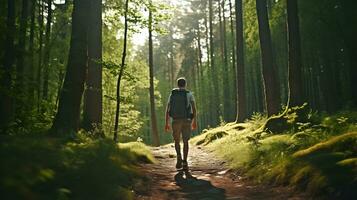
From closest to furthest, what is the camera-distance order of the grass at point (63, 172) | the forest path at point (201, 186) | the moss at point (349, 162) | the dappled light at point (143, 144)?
the grass at point (63, 172) < the dappled light at point (143, 144) < the moss at point (349, 162) < the forest path at point (201, 186)

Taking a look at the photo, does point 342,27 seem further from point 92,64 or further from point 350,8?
point 92,64

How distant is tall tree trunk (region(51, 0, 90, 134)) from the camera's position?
10.3m

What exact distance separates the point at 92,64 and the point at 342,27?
54.1 ft

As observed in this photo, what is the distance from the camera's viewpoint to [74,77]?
34.1 feet

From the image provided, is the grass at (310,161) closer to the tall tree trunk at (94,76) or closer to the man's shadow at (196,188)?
Result: the man's shadow at (196,188)

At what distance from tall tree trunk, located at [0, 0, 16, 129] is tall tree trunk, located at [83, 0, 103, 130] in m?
2.50

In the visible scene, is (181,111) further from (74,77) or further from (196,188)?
(74,77)

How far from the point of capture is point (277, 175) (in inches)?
325

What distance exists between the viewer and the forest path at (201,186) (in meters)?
7.61

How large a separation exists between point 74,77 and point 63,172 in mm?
4506

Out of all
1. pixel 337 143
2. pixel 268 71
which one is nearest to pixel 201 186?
pixel 337 143

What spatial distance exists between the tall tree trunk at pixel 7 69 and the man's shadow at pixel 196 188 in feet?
21.1

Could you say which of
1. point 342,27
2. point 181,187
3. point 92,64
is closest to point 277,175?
point 181,187

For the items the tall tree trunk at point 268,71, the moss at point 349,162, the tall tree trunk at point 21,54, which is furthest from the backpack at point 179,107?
the tall tree trunk at point 268,71
